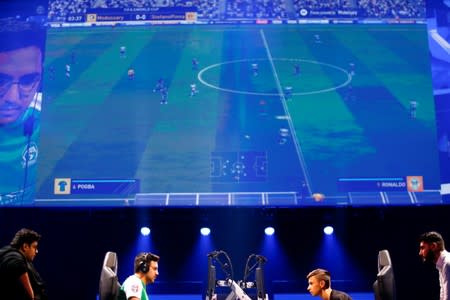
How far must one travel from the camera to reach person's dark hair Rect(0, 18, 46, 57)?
380 inches

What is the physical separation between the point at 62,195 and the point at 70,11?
3.19 meters

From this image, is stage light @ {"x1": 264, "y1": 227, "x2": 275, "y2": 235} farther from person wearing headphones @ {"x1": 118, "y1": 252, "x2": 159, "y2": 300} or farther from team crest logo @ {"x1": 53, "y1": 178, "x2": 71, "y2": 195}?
person wearing headphones @ {"x1": 118, "y1": 252, "x2": 159, "y2": 300}

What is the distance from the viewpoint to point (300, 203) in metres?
8.66

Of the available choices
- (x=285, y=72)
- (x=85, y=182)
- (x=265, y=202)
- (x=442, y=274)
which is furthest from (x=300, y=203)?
(x=442, y=274)

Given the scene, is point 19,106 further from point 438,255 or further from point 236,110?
point 438,255

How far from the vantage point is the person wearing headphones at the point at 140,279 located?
180 inches

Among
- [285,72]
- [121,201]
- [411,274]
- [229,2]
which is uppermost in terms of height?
[229,2]

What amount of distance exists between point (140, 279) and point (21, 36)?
6.44 m

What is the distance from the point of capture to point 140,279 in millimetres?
4730

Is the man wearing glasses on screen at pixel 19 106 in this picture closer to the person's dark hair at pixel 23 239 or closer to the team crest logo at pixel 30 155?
the team crest logo at pixel 30 155

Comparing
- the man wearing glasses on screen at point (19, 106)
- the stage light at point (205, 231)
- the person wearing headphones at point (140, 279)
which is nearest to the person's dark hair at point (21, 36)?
the man wearing glasses on screen at point (19, 106)

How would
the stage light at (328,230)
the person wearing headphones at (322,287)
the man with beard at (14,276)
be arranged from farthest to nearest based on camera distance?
the stage light at (328,230)
the man with beard at (14,276)
the person wearing headphones at (322,287)

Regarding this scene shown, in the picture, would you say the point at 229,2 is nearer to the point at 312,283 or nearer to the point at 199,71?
the point at 199,71

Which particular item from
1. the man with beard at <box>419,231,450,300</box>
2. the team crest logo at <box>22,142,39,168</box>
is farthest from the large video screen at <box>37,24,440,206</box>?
the man with beard at <box>419,231,450,300</box>
